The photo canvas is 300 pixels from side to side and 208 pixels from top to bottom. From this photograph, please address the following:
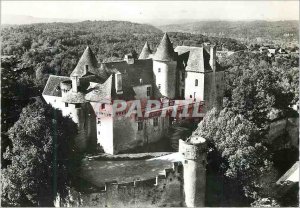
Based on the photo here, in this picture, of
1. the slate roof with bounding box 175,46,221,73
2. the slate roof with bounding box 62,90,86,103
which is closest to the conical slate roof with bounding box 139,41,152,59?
the slate roof with bounding box 175,46,221,73

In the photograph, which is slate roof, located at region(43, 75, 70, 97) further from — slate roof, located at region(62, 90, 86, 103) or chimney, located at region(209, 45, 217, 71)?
chimney, located at region(209, 45, 217, 71)

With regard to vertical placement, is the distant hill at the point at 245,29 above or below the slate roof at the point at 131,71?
above

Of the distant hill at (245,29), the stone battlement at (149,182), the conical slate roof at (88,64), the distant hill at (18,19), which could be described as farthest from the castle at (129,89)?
the stone battlement at (149,182)

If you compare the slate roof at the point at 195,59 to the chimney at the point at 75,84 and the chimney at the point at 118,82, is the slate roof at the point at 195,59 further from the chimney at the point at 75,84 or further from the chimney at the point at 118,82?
the chimney at the point at 75,84

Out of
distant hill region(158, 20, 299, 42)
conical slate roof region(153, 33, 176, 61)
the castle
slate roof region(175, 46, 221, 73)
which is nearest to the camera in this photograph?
distant hill region(158, 20, 299, 42)

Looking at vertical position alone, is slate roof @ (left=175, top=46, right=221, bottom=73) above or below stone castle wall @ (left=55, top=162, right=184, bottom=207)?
above

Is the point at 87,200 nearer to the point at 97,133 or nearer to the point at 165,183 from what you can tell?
the point at 165,183

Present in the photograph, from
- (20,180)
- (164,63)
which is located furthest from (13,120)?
(164,63)
